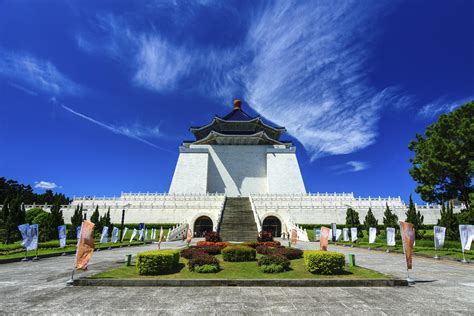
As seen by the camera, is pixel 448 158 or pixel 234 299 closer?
pixel 234 299

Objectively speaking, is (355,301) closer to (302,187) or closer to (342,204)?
(342,204)

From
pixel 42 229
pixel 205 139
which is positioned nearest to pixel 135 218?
pixel 42 229

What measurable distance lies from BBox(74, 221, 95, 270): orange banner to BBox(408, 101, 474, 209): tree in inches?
1212

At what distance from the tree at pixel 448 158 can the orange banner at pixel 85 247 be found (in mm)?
30796

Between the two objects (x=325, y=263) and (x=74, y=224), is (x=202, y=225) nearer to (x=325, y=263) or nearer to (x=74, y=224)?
(x=74, y=224)

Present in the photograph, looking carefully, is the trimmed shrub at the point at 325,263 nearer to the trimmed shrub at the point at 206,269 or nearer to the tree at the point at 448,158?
the trimmed shrub at the point at 206,269

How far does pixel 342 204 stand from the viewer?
1467 inches

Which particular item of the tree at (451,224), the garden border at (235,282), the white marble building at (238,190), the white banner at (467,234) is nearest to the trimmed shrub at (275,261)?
the garden border at (235,282)

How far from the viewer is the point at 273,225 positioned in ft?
107

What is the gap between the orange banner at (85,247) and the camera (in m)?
8.45

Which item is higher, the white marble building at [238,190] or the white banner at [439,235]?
the white marble building at [238,190]

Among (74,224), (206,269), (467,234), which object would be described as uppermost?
(467,234)

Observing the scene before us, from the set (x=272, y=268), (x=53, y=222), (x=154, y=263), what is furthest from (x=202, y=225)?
(x=272, y=268)

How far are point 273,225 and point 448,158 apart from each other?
1947 centimetres
